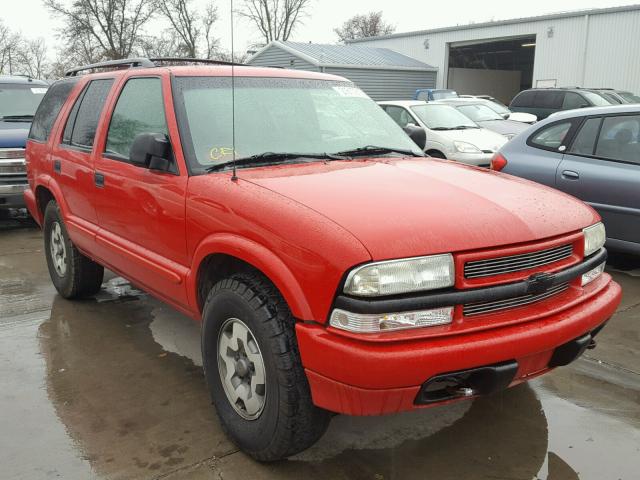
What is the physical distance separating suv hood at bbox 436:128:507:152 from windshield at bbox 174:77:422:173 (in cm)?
689

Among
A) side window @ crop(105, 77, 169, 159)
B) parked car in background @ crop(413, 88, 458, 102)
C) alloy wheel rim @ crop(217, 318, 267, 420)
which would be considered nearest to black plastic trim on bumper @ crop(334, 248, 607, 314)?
alloy wheel rim @ crop(217, 318, 267, 420)

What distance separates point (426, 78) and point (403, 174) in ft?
94.8

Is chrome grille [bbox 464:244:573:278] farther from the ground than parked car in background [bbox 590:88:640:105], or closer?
closer

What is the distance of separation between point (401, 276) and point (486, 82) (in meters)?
36.2

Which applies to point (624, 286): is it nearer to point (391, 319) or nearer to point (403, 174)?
point (403, 174)

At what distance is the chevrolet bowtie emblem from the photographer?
2.50 meters

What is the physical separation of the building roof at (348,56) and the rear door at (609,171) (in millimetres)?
21407

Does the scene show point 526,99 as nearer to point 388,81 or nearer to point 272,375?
point 388,81

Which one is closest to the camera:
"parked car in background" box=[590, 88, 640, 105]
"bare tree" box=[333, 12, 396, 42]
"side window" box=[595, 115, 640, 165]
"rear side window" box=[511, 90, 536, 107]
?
"side window" box=[595, 115, 640, 165]

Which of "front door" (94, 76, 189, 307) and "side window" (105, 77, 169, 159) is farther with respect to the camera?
"side window" (105, 77, 169, 159)

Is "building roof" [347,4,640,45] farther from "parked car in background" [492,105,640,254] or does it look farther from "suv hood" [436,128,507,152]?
"parked car in background" [492,105,640,254]

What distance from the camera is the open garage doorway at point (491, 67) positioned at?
106 ft

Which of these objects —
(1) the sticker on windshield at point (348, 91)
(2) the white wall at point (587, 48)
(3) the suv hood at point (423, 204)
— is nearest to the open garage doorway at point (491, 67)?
(2) the white wall at point (587, 48)

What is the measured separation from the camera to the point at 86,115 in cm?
448
